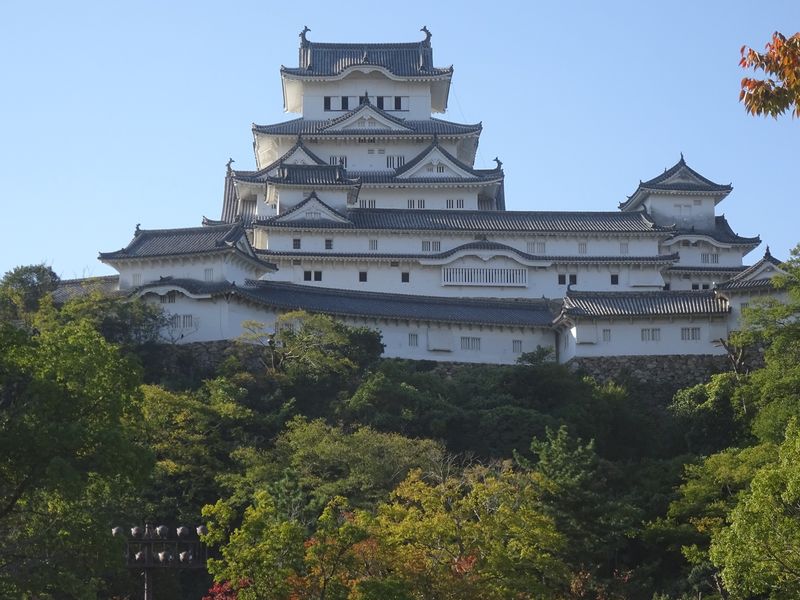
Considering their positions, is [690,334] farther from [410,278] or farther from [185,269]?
[185,269]

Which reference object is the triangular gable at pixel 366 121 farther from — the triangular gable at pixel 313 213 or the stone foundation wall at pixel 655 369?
the stone foundation wall at pixel 655 369

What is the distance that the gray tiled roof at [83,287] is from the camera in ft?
158

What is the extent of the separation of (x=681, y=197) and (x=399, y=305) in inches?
637

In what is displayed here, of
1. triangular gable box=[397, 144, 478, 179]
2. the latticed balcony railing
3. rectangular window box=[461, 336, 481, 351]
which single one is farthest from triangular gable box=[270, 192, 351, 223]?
rectangular window box=[461, 336, 481, 351]

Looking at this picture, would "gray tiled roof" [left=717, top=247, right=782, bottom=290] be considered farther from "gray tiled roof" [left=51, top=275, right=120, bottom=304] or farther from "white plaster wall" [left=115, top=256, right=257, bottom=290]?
"gray tiled roof" [left=51, top=275, right=120, bottom=304]

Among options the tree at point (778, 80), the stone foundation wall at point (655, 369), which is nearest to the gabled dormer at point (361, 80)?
the stone foundation wall at point (655, 369)

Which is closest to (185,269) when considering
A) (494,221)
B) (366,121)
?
(494,221)

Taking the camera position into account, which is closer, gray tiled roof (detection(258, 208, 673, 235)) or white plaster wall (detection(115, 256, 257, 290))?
white plaster wall (detection(115, 256, 257, 290))

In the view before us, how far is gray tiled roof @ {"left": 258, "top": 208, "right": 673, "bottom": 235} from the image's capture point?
56.6 metres

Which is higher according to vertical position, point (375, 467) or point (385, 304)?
point (385, 304)

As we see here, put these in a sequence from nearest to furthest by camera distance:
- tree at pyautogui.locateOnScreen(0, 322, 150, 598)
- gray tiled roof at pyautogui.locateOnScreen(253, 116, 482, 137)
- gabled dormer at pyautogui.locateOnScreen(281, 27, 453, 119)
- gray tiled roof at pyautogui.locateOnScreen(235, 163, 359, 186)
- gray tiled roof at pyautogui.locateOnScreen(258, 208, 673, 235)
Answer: tree at pyautogui.locateOnScreen(0, 322, 150, 598), gray tiled roof at pyautogui.locateOnScreen(258, 208, 673, 235), gray tiled roof at pyautogui.locateOnScreen(235, 163, 359, 186), gray tiled roof at pyautogui.locateOnScreen(253, 116, 482, 137), gabled dormer at pyautogui.locateOnScreen(281, 27, 453, 119)

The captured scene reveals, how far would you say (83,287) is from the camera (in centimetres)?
4947

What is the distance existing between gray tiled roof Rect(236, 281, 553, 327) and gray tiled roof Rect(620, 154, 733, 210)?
37.1 ft

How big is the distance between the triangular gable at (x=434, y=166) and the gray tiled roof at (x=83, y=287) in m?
15.0
